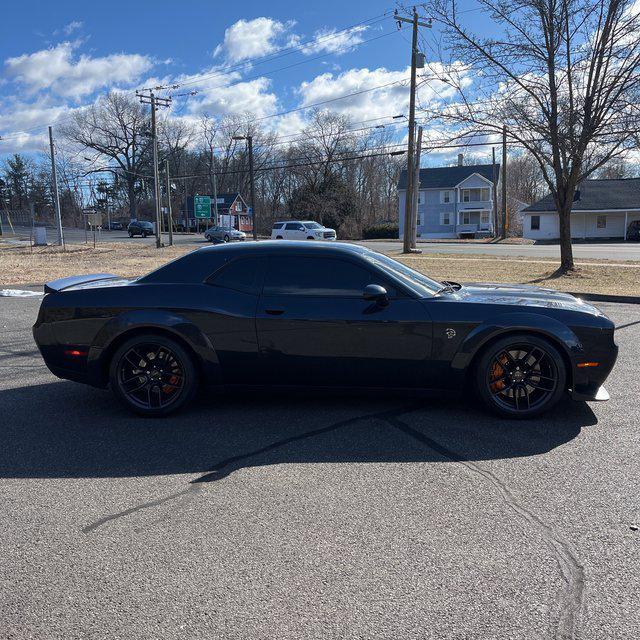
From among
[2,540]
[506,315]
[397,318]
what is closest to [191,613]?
[2,540]

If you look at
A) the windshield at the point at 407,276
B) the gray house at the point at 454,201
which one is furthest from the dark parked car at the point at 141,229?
the windshield at the point at 407,276

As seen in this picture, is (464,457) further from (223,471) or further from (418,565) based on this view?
(223,471)

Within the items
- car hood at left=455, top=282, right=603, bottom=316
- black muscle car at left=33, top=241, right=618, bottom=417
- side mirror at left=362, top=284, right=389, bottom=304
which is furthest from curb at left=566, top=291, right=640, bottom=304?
side mirror at left=362, top=284, right=389, bottom=304

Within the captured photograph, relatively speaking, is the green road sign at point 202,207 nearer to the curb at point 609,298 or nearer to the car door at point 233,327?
the curb at point 609,298

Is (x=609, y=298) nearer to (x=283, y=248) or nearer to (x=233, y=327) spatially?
(x=283, y=248)

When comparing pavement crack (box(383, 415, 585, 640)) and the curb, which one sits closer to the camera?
pavement crack (box(383, 415, 585, 640))

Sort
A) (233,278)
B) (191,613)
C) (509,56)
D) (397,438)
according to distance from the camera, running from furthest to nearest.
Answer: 1. (509,56)
2. (233,278)
3. (397,438)
4. (191,613)

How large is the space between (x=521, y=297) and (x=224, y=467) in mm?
2957

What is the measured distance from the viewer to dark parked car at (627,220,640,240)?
47.2 metres

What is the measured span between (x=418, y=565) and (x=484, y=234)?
62037 mm

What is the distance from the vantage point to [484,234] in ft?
202

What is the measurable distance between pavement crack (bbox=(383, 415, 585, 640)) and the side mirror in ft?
3.96

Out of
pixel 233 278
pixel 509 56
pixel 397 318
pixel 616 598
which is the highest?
pixel 509 56

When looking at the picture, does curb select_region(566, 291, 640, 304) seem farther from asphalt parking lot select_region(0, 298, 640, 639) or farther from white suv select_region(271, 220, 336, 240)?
white suv select_region(271, 220, 336, 240)
